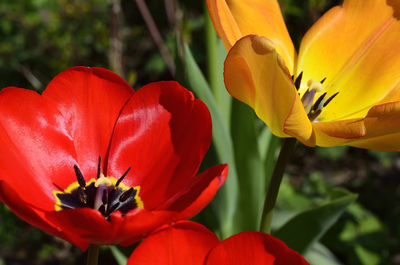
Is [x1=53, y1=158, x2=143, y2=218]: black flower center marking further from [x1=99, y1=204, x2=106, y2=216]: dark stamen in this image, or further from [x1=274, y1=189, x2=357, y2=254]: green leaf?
[x1=274, y1=189, x2=357, y2=254]: green leaf

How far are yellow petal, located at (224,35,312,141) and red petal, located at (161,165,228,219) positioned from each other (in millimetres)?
134

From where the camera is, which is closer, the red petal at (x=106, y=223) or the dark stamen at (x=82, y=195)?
the red petal at (x=106, y=223)

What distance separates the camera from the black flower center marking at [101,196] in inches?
30.2

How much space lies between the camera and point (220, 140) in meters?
1.16

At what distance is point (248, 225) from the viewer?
1319mm

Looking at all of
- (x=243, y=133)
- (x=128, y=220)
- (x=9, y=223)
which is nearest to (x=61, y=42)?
(x=9, y=223)

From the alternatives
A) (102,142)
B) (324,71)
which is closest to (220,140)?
(324,71)

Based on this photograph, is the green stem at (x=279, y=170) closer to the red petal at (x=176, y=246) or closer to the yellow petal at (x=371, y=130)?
the yellow petal at (x=371, y=130)

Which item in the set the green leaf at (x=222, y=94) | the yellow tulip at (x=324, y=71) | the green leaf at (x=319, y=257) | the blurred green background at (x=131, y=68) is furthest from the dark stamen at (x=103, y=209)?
the blurred green background at (x=131, y=68)

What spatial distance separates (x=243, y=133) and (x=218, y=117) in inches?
5.4

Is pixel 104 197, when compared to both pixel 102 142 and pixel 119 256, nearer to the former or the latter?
pixel 102 142

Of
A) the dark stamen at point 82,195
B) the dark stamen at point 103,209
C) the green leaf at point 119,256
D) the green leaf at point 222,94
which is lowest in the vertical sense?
the green leaf at point 119,256

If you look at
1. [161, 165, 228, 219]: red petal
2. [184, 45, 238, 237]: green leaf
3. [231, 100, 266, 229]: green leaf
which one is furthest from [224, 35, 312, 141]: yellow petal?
[231, 100, 266, 229]: green leaf

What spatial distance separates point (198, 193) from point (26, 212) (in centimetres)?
19
